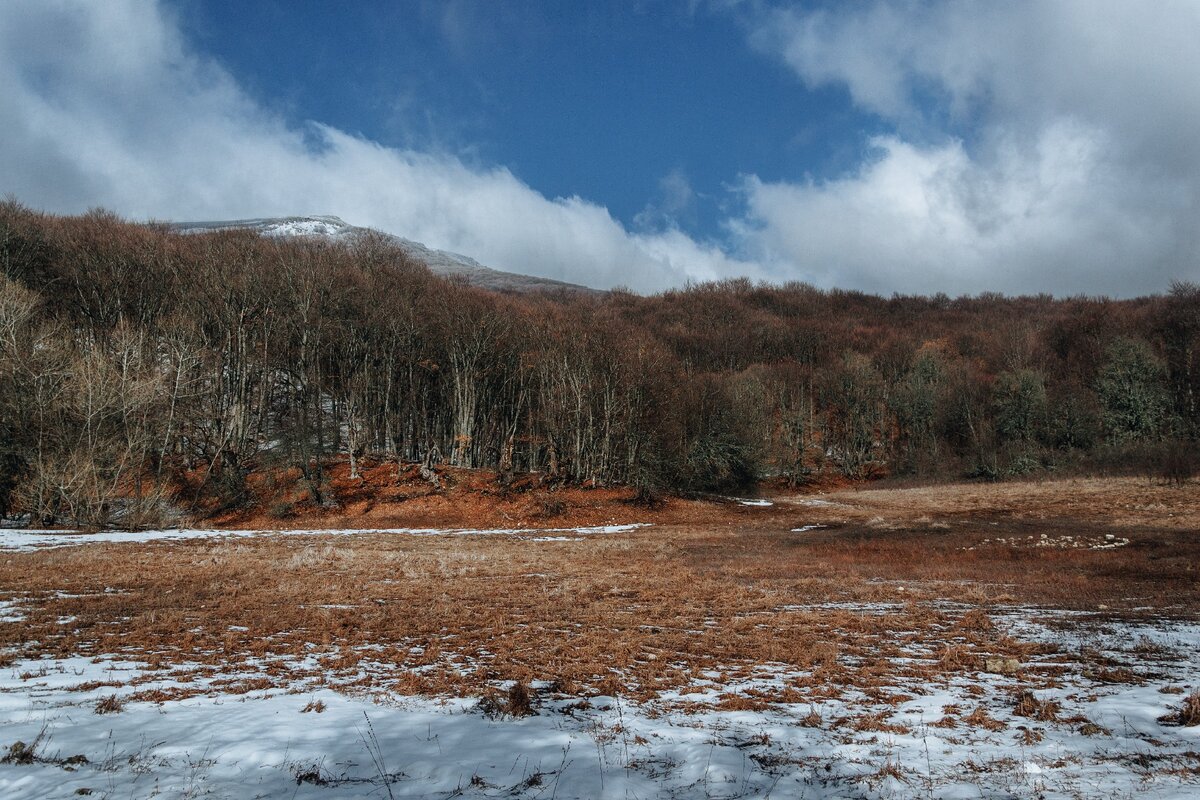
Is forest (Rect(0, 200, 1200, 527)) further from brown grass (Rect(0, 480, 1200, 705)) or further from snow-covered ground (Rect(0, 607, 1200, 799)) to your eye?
snow-covered ground (Rect(0, 607, 1200, 799))

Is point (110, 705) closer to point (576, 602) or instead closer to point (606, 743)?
point (606, 743)

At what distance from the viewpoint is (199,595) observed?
1264 centimetres

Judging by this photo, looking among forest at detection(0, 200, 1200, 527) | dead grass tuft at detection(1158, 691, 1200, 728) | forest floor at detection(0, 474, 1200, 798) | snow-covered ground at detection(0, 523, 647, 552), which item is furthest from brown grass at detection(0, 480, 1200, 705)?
forest at detection(0, 200, 1200, 527)

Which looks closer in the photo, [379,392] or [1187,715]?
[1187,715]

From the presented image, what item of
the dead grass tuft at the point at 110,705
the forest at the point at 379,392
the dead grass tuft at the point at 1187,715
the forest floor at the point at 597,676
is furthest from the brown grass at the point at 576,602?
the forest at the point at 379,392

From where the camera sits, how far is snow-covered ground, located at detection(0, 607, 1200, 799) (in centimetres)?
441

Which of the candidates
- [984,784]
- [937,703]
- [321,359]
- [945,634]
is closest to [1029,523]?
[945,634]

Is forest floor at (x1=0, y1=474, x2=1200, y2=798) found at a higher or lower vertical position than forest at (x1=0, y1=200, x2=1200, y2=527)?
lower

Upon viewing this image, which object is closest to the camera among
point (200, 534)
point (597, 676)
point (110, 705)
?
point (110, 705)


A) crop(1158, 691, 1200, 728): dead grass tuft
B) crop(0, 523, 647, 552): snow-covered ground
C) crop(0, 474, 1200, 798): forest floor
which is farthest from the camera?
crop(0, 523, 647, 552): snow-covered ground

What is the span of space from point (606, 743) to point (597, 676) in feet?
7.40

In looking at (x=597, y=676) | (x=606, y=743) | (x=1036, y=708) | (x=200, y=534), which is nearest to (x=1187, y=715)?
(x=1036, y=708)

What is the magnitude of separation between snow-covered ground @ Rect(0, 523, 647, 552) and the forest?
2675 mm

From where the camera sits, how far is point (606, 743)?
5332 millimetres
